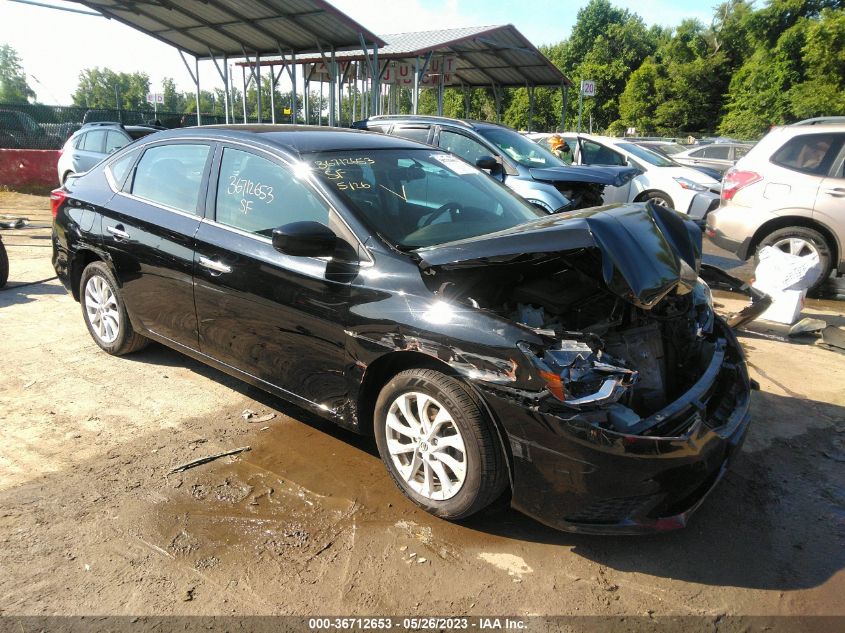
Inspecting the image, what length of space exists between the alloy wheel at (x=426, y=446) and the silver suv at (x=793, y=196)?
6.05 m

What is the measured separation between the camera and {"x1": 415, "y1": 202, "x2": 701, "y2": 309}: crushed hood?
271cm

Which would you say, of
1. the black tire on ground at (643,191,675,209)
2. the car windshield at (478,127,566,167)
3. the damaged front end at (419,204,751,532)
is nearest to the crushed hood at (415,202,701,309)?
the damaged front end at (419,204,751,532)

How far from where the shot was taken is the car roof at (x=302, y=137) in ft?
12.3

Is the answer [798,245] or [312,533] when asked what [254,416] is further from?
[798,245]

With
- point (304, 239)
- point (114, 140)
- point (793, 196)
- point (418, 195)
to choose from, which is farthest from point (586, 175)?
point (114, 140)

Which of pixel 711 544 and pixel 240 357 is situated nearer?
pixel 711 544

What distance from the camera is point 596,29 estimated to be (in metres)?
59.6

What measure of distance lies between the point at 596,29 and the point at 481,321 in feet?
214

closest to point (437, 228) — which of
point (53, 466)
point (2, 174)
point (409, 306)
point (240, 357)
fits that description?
point (409, 306)

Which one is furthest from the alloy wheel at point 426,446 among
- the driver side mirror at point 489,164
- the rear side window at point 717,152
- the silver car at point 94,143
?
the rear side window at point 717,152

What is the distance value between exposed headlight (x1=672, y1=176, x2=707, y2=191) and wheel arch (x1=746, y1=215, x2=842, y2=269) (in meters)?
3.79

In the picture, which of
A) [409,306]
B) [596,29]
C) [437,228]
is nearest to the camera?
[409,306]

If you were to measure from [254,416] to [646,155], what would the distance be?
10.3 meters

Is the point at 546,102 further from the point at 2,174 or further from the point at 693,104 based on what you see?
the point at 2,174
